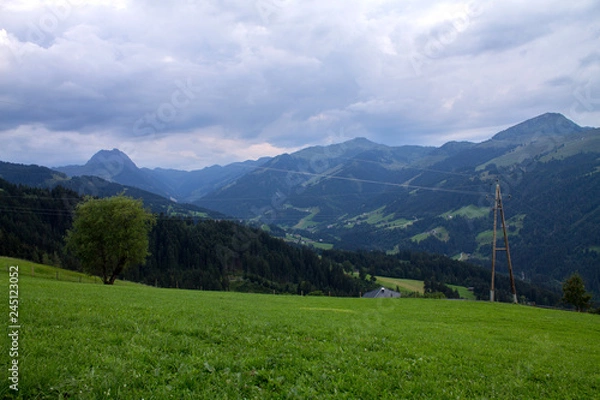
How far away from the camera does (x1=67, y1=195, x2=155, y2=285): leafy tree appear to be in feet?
163

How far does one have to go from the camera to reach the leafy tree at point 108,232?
49594 millimetres

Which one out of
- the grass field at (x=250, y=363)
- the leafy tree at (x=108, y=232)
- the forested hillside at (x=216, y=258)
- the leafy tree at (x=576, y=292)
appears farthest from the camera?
the forested hillside at (x=216, y=258)

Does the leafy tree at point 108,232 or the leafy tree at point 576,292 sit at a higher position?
the leafy tree at point 108,232

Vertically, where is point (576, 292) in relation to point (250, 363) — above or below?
below

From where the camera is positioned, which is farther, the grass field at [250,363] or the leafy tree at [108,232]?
the leafy tree at [108,232]

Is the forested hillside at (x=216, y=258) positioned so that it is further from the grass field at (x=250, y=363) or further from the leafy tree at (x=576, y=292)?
the grass field at (x=250, y=363)

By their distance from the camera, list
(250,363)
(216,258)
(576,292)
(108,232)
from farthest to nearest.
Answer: (216,258) < (576,292) < (108,232) < (250,363)

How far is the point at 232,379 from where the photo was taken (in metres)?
7.78

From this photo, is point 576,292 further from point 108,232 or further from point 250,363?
point 108,232

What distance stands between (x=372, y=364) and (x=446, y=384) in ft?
6.05

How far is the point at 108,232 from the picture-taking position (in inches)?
1946

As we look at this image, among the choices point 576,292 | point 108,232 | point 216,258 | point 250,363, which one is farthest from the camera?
point 216,258

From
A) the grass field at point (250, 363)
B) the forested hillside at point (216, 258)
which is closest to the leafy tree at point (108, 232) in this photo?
the grass field at point (250, 363)

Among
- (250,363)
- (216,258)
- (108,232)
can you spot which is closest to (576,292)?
(250,363)
